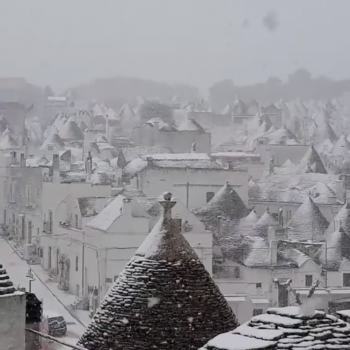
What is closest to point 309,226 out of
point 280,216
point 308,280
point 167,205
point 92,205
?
point 280,216

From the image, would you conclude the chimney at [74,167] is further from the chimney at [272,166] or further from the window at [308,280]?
the window at [308,280]

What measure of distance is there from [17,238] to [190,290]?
5467 millimetres

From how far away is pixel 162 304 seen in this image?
294 cm

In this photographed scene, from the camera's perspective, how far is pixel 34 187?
833 centimetres

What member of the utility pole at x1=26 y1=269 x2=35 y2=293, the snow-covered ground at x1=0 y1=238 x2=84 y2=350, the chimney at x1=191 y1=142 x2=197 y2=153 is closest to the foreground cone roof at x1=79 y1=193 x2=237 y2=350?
the snow-covered ground at x1=0 y1=238 x2=84 y2=350

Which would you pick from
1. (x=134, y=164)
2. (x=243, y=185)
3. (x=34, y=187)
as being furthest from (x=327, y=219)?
(x=34, y=187)

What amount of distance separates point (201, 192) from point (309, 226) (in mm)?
1008

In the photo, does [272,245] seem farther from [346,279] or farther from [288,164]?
[288,164]

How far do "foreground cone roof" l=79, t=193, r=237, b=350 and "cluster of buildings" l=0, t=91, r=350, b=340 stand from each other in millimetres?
3839

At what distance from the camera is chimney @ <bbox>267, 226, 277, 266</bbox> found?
7852mm

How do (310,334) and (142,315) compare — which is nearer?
(310,334)

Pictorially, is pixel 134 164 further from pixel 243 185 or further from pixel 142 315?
pixel 142 315

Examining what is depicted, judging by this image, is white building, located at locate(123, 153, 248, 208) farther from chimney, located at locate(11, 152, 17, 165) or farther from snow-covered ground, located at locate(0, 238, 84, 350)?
snow-covered ground, located at locate(0, 238, 84, 350)

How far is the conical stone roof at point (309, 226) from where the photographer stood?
8.16 meters
